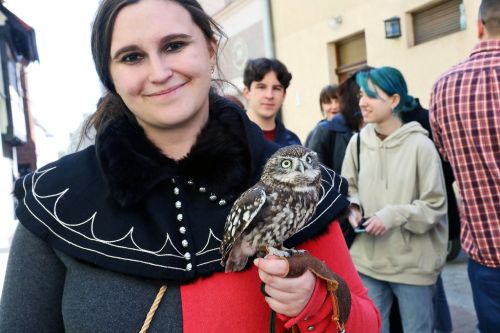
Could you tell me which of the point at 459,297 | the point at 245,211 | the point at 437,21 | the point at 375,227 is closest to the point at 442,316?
the point at 459,297

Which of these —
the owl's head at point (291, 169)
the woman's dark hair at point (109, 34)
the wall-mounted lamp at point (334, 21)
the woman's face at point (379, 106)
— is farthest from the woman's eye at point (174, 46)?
the wall-mounted lamp at point (334, 21)

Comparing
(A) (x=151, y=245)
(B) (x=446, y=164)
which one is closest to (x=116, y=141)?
(A) (x=151, y=245)

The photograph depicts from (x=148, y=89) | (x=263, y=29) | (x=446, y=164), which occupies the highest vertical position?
(x=263, y=29)

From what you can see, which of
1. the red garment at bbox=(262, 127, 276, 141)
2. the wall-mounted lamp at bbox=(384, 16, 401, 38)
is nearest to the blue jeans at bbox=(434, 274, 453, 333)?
the red garment at bbox=(262, 127, 276, 141)

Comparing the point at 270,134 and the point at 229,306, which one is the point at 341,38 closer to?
the point at 270,134

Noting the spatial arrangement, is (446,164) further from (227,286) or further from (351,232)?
(227,286)

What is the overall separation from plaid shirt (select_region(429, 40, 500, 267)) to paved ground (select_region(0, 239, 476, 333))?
83.4 inches

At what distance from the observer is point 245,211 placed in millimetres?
1289

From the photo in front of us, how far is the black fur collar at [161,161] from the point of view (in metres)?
1.53

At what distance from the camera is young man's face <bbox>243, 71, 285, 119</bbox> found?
387 centimetres

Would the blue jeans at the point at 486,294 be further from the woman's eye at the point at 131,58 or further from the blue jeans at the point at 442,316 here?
the woman's eye at the point at 131,58

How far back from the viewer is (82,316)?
148cm

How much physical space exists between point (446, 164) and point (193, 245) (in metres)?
2.50

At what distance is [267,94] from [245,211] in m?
2.70
